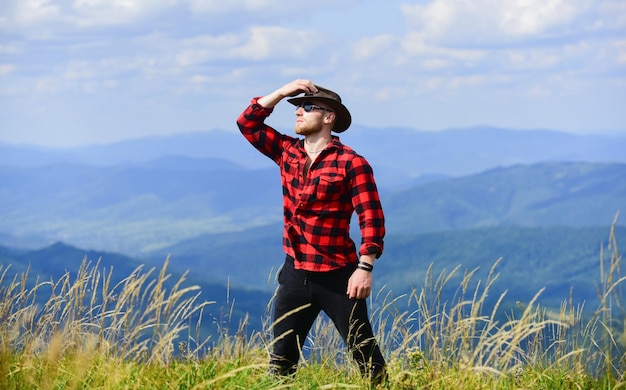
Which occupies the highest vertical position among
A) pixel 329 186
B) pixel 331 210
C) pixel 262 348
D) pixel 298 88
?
pixel 298 88

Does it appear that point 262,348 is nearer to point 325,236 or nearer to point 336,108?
point 325,236

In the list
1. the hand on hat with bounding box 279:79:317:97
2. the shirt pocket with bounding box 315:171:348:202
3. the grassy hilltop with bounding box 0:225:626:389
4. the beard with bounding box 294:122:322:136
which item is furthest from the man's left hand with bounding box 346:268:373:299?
the hand on hat with bounding box 279:79:317:97

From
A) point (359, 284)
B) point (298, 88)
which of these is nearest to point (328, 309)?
point (359, 284)

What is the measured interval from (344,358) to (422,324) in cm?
79

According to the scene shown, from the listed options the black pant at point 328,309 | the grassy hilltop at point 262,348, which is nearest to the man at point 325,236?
the black pant at point 328,309

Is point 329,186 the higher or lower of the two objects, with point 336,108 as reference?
lower

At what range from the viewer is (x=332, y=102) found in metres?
4.88

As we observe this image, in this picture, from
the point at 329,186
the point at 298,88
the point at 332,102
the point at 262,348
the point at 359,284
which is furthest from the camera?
the point at 262,348

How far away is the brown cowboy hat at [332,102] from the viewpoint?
4875mm

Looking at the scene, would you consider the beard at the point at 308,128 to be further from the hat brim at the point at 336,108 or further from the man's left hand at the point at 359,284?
the man's left hand at the point at 359,284

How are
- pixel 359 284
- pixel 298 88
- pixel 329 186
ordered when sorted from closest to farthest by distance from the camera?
pixel 359 284
pixel 329 186
pixel 298 88

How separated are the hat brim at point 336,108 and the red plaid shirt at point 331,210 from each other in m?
0.18

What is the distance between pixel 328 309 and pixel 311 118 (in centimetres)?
107

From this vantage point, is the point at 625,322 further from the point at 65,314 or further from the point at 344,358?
the point at 65,314
